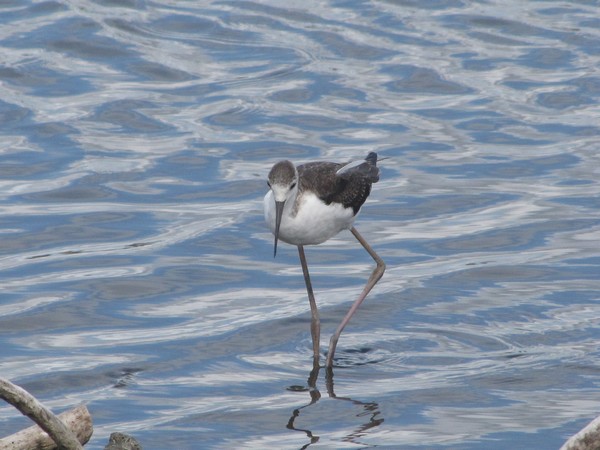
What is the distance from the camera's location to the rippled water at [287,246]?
7531mm

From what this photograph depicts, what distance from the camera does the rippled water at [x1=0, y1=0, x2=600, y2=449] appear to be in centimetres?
753

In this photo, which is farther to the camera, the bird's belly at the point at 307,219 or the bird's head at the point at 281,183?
the bird's belly at the point at 307,219

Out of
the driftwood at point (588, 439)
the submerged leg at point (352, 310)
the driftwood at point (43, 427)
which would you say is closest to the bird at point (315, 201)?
the submerged leg at point (352, 310)

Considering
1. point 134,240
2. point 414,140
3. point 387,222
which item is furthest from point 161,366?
Result: point 414,140

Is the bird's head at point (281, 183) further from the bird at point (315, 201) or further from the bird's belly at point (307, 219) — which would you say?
the bird's belly at point (307, 219)

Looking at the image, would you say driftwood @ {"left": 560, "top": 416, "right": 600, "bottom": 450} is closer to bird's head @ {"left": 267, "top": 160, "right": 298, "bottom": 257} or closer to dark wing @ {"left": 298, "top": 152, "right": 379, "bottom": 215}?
bird's head @ {"left": 267, "top": 160, "right": 298, "bottom": 257}

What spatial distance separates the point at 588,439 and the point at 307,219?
3085mm

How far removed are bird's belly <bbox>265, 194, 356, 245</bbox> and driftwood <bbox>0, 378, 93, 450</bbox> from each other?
8.07 feet

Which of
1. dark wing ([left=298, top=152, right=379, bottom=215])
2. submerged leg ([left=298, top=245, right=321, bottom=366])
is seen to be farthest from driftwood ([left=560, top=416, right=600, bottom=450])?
submerged leg ([left=298, top=245, right=321, bottom=366])

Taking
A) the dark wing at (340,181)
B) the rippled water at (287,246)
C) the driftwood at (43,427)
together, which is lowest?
the rippled water at (287,246)

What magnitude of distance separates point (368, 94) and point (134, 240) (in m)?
5.49

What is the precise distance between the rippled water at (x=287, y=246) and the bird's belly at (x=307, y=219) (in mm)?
828

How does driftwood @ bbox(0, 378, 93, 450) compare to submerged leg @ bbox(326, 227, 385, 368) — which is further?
submerged leg @ bbox(326, 227, 385, 368)

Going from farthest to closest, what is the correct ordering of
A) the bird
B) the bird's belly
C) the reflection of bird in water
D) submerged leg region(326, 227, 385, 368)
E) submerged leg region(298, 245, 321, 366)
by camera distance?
1. submerged leg region(298, 245, 321, 366)
2. submerged leg region(326, 227, 385, 368)
3. the bird's belly
4. the bird
5. the reflection of bird in water
